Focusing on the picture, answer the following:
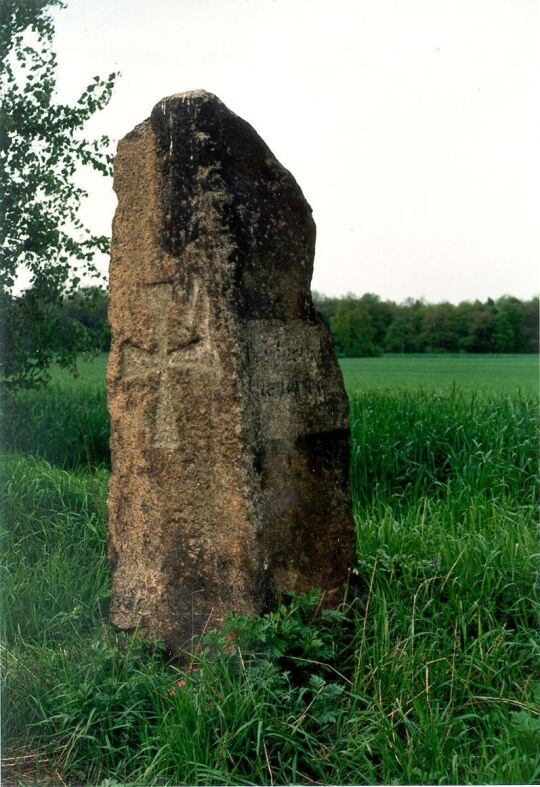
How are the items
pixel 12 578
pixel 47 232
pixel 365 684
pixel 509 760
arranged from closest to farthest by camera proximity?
pixel 509 760 < pixel 365 684 < pixel 12 578 < pixel 47 232

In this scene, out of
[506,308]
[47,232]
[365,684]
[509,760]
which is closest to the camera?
[509,760]

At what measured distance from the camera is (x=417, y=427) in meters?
5.81

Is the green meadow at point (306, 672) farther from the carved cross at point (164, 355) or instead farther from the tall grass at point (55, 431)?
the tall grass at point (55, 431)

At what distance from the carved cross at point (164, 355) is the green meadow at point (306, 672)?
0.71m

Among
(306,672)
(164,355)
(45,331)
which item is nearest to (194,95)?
(164,355)

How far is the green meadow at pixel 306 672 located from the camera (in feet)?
9.05

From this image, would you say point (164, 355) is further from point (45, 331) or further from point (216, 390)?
point (45, 331)

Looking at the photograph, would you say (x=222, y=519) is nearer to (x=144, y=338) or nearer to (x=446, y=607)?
(x=144, y=338)

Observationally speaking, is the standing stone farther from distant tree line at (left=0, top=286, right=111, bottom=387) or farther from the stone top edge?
distant tree line at (left=0, top=286, right=111, bottom=387)

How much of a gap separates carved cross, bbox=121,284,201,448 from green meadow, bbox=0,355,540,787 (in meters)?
0.71

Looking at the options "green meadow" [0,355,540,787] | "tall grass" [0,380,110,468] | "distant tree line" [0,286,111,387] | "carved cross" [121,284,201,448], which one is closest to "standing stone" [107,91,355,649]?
"carved cross" [121,284,201,448]

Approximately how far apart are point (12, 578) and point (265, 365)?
178 cm

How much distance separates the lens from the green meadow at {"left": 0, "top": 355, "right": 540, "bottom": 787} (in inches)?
109

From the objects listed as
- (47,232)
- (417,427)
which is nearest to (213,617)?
(417,427)
